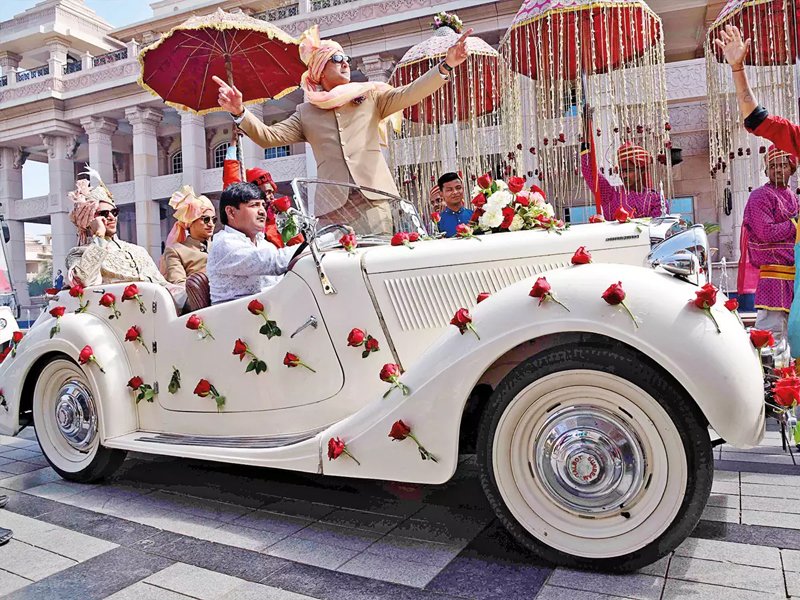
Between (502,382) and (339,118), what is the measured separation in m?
2.53

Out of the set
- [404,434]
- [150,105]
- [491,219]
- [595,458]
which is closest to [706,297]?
[595,458]

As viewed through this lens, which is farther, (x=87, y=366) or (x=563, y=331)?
(x=87, y=366)

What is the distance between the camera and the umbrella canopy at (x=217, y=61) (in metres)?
5.11

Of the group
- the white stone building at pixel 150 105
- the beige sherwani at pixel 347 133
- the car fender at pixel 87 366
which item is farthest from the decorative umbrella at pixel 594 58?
the white stone building at pixel 150 105

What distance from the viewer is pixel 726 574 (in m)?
1.90

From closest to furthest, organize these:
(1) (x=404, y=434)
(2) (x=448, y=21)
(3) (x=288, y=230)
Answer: (1) (x=404, y=434)
(3) (x=288, y=230)
(2) (x=448, y=21)

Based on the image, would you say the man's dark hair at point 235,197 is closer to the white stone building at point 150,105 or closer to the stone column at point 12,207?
the white stone building at point 150,105

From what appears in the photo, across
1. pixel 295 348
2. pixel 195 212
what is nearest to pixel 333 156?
pixel 195 212

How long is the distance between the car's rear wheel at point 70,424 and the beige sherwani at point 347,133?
1.88 m

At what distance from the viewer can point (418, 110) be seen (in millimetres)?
6910

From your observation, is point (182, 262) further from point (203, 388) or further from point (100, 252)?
point (203, 388)

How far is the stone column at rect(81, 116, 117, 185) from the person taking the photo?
23938mm

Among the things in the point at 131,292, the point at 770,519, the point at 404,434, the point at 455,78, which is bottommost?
the point at 770,519

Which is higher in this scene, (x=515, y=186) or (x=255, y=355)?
(x=515, y=186)
